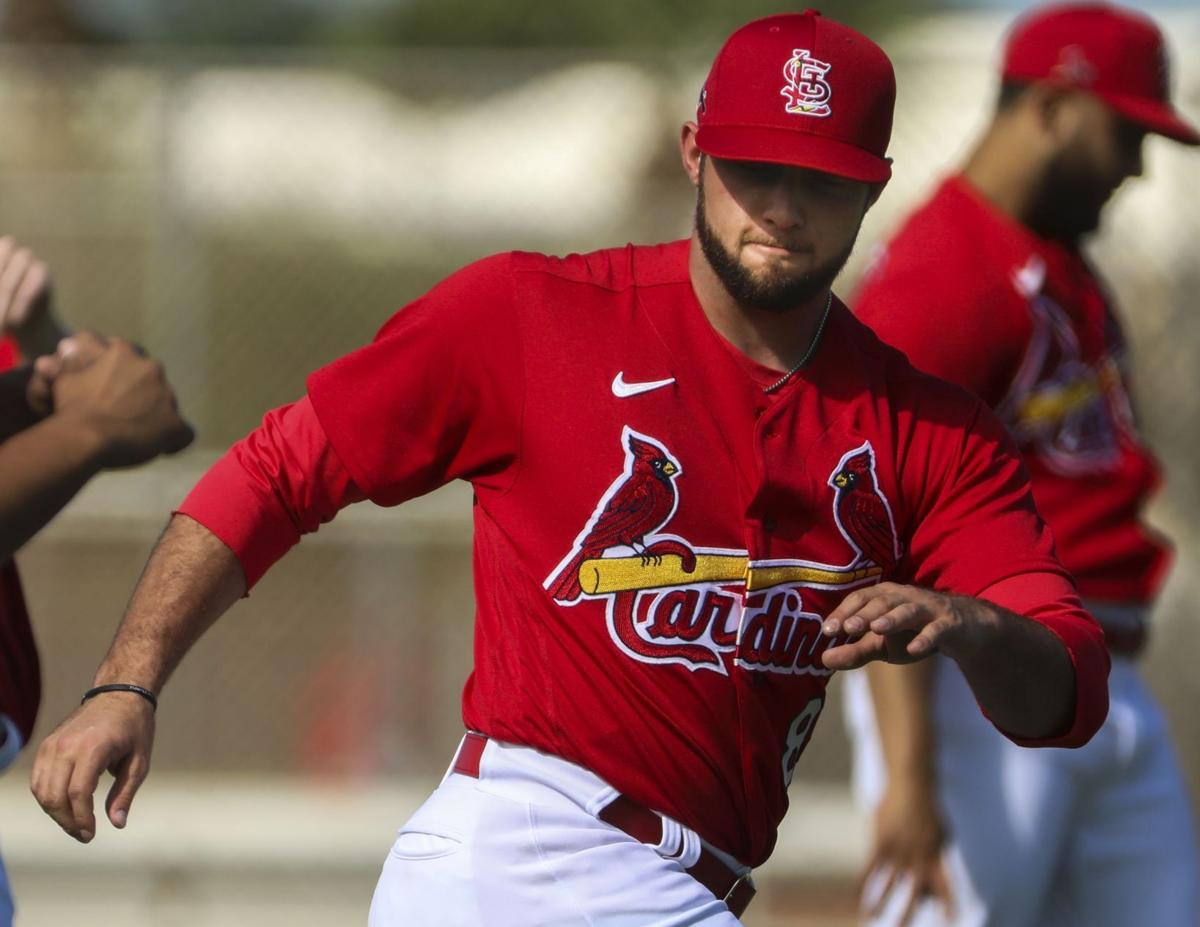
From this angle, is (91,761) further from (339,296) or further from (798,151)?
(339,296)

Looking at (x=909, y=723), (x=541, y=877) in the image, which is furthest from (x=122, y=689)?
(x=909, y=723)

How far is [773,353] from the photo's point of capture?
327 centimetres

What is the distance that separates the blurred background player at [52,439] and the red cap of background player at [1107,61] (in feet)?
7.79

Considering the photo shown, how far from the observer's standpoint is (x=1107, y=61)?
4.73 metres

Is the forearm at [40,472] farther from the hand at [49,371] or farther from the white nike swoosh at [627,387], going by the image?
the white nike swoosh at [627,387]

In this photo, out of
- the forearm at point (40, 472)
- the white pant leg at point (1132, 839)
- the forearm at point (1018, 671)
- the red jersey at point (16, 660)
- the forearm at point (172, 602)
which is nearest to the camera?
the forearm at point (1018, 671)

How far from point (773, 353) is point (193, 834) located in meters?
4.38

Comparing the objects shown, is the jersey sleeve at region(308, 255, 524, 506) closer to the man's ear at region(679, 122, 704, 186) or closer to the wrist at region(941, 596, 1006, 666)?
the man's ear at region(679, 122, 704, 186)

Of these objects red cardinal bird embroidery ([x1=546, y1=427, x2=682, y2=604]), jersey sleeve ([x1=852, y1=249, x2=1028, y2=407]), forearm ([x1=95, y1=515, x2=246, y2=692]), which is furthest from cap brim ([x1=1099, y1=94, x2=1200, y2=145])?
forearm ([x1=95, y1=515, x2=246, y2=692])

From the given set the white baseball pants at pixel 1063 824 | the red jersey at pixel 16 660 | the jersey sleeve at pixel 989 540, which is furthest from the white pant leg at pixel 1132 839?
the red jersey at pixel 16 660

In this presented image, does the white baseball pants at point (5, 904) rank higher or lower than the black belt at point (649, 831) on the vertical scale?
lower

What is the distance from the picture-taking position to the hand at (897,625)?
2.69 m

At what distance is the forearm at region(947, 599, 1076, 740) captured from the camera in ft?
9.38

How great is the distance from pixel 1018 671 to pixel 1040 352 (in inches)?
66.4
